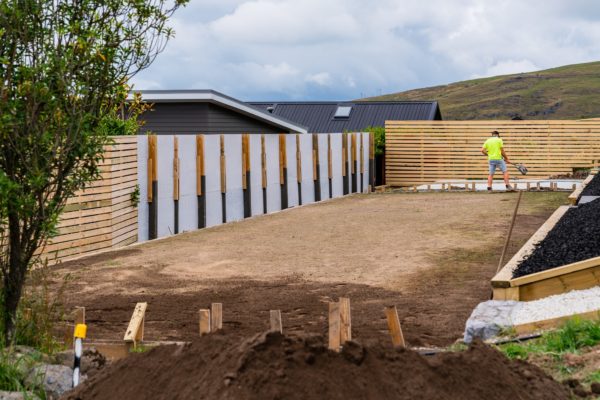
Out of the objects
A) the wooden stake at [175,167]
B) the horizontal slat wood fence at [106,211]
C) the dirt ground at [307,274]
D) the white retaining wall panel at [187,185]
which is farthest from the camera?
the white retaining wall panel at [187,185]

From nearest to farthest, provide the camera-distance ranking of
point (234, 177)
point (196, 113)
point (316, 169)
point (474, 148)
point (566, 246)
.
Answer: point (566, 246) < point (234, 177) < point (196, 113) < point (316, 169) < point (474, 148)

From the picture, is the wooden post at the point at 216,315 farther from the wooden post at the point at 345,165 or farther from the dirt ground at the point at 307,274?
the wooden post at the point at 345,165

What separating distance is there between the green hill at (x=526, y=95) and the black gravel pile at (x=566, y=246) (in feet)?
346

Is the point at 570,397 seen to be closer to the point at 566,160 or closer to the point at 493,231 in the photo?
the point at 493,231

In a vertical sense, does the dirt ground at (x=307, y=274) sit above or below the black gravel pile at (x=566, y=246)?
below

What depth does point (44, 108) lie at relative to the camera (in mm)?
7277

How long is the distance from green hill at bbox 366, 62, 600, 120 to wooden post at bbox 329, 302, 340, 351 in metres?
113

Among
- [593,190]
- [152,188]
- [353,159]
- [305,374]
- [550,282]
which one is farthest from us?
[353,159]

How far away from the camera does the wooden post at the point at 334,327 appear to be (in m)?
6.01

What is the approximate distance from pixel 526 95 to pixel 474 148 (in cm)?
10082

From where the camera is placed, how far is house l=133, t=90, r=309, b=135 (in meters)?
27.1

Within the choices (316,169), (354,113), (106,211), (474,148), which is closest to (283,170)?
(316,169)

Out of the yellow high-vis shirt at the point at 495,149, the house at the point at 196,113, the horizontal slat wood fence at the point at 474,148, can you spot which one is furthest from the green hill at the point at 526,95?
the house at the point at 196,113

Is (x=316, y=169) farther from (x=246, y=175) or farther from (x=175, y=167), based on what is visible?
(x=175, y=167)
